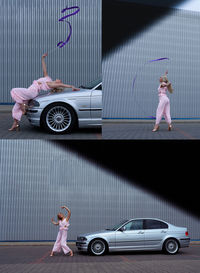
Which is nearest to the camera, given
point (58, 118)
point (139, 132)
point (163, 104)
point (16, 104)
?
point (16, 104)

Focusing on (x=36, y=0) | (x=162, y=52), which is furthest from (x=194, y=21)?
(x=36, y=0)

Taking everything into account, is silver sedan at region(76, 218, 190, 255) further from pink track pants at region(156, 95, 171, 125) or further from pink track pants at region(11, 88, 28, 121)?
pink track pants at region(11, 88, 28, 121)

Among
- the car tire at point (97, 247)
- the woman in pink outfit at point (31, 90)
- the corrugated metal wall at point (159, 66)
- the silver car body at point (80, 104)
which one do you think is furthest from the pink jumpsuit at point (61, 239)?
the woman in pink outfit at point (31, 90)

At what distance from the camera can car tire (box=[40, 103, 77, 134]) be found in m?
7.06

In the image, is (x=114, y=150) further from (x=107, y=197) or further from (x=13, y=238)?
(x=13, y=238)

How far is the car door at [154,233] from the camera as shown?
1212 centimetres

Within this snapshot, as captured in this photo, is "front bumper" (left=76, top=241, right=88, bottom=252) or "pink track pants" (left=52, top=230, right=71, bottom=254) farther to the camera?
"front bumper" (left=76, top=241, right=88, bottom=252)

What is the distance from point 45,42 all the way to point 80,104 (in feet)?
5.99

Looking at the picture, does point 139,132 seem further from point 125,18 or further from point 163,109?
point 125,18

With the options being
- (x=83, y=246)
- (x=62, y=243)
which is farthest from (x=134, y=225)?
(x=62, y=243)

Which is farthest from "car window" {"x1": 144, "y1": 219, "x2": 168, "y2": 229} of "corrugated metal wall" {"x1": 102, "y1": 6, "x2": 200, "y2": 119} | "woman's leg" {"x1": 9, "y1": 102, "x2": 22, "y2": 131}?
"woman's leg" {"x1": 9, "y1": 102, "x2": 22, "y2": 131}

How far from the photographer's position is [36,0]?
18.0ft

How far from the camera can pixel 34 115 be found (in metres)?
6.87

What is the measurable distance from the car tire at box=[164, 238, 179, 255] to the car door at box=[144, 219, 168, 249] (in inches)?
7.6
